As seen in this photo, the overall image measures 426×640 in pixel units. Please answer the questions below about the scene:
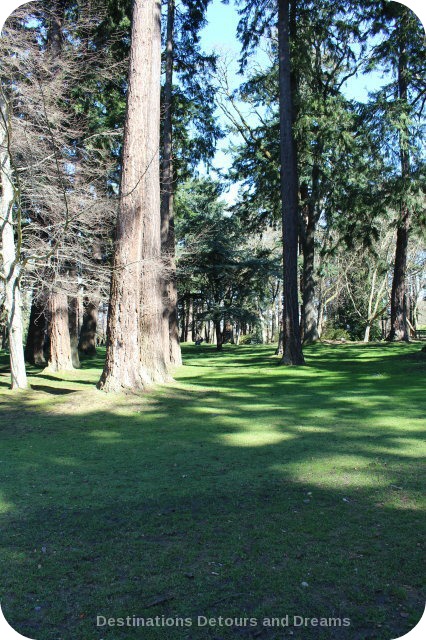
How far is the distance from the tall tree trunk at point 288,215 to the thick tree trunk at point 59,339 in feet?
22.9

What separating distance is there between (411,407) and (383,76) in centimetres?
1657

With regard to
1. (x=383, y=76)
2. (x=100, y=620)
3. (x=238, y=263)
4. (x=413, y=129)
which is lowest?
(x=100, y=620)

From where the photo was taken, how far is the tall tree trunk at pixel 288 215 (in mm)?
16500

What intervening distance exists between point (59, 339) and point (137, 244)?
7327 millimetres

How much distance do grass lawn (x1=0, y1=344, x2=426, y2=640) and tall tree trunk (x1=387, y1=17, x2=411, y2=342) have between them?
1088 centimetres

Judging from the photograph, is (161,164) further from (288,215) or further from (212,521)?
(212,521)

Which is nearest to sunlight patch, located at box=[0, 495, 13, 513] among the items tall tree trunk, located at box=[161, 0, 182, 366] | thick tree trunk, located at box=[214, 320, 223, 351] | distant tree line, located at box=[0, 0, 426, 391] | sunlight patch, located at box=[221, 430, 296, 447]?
sunlight patch, located at box=[221, 430, 296, 447]

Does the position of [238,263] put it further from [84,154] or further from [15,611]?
[15,611]

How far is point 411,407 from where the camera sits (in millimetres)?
8719

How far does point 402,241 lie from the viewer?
22.0m

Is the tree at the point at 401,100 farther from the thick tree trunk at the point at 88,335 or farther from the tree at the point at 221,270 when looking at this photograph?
the thick tree trunk at the point at 88,335

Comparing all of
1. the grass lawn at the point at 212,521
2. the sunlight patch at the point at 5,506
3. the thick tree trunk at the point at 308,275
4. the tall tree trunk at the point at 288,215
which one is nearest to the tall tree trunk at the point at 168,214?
the tall tree trunk at the point at 288,215

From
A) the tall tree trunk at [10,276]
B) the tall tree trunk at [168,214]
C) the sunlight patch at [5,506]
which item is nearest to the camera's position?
the sunlight patch at [5,506]

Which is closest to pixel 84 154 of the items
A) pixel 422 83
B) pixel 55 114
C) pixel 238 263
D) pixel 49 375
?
pixel 55 114
